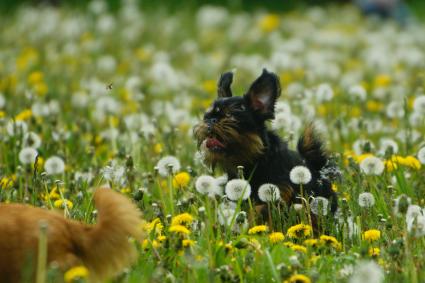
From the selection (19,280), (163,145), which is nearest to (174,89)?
(163,145)

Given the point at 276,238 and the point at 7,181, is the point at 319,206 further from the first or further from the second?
the point at 7,181

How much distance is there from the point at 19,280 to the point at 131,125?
12.5 ft

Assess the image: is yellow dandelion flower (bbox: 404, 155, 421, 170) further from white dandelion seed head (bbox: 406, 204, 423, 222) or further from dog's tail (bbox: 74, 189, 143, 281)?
dog's tail (bbox: 74, 189, 143, 281)

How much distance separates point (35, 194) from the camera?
14.8ft

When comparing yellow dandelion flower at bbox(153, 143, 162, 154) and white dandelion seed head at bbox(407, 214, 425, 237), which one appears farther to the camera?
yellow dandelion flower at bbox(153, 143, 162, 154)

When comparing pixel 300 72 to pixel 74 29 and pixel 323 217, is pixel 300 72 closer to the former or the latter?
pixel 74 29

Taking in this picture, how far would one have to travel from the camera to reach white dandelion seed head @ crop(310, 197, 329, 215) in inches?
164

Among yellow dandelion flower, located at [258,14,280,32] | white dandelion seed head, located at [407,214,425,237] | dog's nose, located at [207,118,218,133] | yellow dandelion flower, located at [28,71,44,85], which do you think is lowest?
white dandelion seed head, located at [407,214,425,237]

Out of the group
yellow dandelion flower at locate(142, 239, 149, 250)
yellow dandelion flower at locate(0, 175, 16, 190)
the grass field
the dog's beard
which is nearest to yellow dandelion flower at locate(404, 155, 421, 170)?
the grass field

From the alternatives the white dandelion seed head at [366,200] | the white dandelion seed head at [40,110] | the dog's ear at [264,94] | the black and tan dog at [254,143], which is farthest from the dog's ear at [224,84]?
the white dandelion seed head at [40,110]

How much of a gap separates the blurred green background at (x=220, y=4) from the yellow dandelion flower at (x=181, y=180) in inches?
407

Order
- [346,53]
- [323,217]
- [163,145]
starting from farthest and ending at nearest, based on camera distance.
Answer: [346,53]
[163,145]
[323,217]

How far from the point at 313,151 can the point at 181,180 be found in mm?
777

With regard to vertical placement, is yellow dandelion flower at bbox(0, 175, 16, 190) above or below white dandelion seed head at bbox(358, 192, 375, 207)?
above
